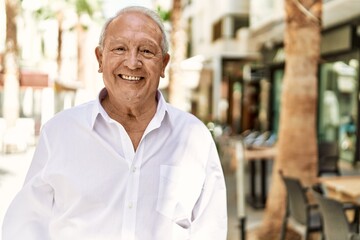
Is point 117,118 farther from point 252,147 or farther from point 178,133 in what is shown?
point 252,147

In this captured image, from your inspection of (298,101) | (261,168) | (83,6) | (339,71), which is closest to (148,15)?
(298,101)

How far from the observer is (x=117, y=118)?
187 cm

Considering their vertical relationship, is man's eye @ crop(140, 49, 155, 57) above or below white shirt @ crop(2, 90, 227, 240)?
above

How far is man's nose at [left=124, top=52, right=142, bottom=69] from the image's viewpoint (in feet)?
5.74

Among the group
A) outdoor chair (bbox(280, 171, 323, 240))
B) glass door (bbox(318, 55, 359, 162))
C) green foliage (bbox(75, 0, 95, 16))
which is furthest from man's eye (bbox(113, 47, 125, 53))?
green foliage (bbox(75, 0, 95, 16))

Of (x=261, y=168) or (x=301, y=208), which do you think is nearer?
(x=301, y=208)

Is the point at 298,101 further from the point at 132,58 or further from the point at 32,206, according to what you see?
the point at 32,206

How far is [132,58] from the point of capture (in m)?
1.75

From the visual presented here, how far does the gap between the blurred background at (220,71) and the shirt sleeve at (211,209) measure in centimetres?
286

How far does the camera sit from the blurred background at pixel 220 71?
1359 centimetres

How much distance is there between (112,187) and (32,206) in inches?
10.4

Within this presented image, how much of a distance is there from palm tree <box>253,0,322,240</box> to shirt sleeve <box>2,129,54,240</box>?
4.59 meters

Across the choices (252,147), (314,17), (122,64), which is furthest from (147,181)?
(252,147)

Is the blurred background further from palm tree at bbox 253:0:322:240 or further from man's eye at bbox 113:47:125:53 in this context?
man's eye at bbox 113:47:125:53
